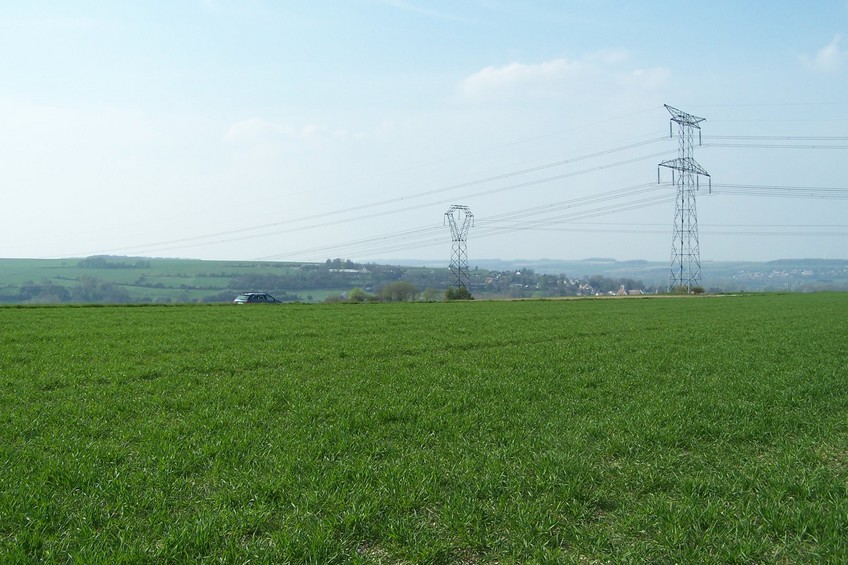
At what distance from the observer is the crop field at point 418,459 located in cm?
554

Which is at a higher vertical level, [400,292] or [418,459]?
[400,292]

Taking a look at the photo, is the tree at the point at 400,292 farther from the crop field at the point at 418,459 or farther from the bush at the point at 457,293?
the crop field at the point at 418,459

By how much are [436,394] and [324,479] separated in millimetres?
4981

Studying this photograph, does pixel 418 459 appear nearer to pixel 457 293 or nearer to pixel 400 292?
pixel 457 293

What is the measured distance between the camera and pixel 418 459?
7.74 metres

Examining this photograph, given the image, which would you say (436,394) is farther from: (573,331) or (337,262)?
(337,262)

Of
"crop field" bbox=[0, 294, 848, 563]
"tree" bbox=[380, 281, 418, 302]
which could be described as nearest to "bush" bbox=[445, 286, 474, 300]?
"tree" bbox=[380, 281, 418, 302]

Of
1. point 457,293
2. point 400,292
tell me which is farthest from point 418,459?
point 400,292

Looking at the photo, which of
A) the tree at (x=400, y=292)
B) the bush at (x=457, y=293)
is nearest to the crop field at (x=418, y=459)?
the bush at (x=457, y=293)

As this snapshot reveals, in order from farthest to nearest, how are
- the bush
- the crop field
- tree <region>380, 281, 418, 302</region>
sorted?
tree <region>380, 281, 418, 302</region>, the bush, the crop field

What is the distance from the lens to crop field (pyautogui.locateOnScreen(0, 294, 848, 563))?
18.2 ft

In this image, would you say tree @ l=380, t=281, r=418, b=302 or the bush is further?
tree @ l=380, t=281, r=418, b=302

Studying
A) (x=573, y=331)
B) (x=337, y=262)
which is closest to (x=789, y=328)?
(x=573, y=331)

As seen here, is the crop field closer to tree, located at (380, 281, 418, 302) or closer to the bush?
the bush
